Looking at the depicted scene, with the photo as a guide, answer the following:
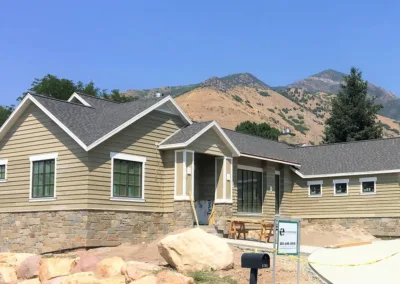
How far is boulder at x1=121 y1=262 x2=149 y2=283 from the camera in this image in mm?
12123

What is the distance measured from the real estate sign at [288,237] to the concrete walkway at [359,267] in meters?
2.28

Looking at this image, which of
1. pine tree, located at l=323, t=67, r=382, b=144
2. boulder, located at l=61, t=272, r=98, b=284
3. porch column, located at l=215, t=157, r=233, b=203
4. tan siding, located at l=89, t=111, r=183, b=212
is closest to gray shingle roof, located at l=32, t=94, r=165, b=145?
tan siding, located at l=89, t=111, r=183, b=212

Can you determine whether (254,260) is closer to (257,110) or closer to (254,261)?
(254,261)

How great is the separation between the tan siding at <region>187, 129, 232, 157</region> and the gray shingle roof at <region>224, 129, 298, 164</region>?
2789 mm

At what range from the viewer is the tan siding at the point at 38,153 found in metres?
20.2

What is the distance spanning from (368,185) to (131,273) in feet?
64.3

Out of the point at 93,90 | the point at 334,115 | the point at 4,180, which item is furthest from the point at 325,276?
the point at 93,90

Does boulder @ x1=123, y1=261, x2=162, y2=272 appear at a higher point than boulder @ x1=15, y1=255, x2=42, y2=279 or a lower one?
higher

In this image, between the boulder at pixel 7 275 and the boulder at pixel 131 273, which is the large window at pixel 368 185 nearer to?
the boulder at pixel 131 273

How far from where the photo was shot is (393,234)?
90.2 ft

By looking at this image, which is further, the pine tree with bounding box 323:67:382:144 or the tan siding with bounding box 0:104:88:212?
the pine tree with bounding box 323:67:382:144

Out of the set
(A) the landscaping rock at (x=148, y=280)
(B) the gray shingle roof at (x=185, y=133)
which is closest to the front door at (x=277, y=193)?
(B) the gray shingle roof at (x=185, y=133)

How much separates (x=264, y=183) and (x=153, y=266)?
16.2m

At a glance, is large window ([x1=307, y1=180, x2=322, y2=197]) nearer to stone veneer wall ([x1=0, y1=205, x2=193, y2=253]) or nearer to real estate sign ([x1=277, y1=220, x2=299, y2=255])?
stone veneer wall ([x1=0, y1=205, x2=193, y2=253])
